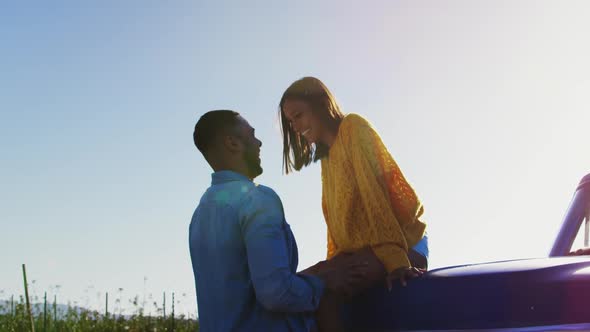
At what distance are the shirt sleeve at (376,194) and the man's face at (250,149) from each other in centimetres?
48

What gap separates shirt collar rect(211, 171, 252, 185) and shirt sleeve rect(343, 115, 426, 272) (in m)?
0.56

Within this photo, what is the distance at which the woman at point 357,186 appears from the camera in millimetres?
3025

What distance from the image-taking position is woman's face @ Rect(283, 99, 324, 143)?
3479mm

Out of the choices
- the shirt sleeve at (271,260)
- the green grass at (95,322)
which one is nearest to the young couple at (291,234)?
the shirt sleeve at (271,260)

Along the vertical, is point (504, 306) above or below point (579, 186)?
below

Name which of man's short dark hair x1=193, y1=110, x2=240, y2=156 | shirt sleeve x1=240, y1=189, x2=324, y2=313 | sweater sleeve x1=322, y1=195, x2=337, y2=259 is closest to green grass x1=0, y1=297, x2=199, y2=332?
sweater sleeve x1=322, y1=195, x2=337, y2=259

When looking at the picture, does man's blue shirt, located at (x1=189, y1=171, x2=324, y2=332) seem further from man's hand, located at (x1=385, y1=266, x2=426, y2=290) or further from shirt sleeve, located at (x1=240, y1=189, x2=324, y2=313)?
man's hand, located at (x1=385, y1=266, x2=426, y2=290)

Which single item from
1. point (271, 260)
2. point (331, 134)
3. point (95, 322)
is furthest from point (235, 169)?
point (95, 322)

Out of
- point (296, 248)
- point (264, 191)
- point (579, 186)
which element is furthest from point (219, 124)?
point (579, 186)

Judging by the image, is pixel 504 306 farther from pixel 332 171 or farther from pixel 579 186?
pixel 579 186

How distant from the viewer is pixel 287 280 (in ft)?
8.52

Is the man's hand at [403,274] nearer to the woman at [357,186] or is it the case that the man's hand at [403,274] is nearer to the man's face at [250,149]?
the woman at [357,186]

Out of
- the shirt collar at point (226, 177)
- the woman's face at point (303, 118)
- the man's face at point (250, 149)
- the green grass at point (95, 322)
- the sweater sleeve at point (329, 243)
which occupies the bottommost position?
the green grass at point (95, 322)

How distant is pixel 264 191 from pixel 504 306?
3.25ft
